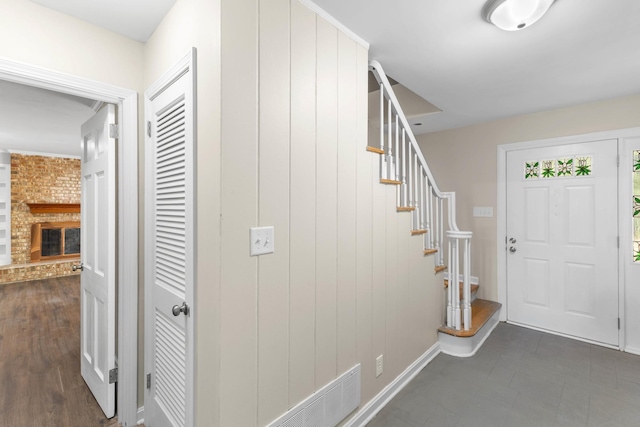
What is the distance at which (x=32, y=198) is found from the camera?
5578 millimetres

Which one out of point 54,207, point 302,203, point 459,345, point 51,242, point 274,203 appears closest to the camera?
point 274,203

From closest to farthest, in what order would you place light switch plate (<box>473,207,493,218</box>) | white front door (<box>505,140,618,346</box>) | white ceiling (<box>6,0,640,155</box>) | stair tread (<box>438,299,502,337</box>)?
white ceiling (<box>6,0,640,155</box>)
stair tread (<box>438,299,502,337</box>)
white front door (<box>505,140,618,346</box>)
light switch plate (<box>473,207,493,218</box>)

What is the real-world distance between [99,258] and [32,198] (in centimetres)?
538

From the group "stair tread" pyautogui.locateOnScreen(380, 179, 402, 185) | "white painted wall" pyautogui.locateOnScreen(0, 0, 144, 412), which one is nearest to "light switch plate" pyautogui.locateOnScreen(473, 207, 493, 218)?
"stair tread" pyautogui.locateOnScreen(380, 179, 402, 185)

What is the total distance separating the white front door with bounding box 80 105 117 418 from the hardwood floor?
0.13 meters

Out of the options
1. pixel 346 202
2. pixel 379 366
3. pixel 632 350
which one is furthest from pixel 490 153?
pixel 379 366

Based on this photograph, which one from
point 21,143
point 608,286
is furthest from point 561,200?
point 21,143

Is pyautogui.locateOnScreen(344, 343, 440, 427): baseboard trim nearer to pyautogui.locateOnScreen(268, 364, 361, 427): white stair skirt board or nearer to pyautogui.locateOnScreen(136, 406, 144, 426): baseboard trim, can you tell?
pyautogui.locateOnScreen(268, 364, 361, 427): white stair skirt board

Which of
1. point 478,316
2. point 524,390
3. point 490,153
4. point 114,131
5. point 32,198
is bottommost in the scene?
point 524,390

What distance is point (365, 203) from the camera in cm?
187

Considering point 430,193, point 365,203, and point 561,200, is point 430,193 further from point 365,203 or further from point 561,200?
point 561,200

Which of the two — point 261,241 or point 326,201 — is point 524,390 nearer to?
point 326,201

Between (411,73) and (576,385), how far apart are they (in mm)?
2649

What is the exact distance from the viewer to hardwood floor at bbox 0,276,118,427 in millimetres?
1926
